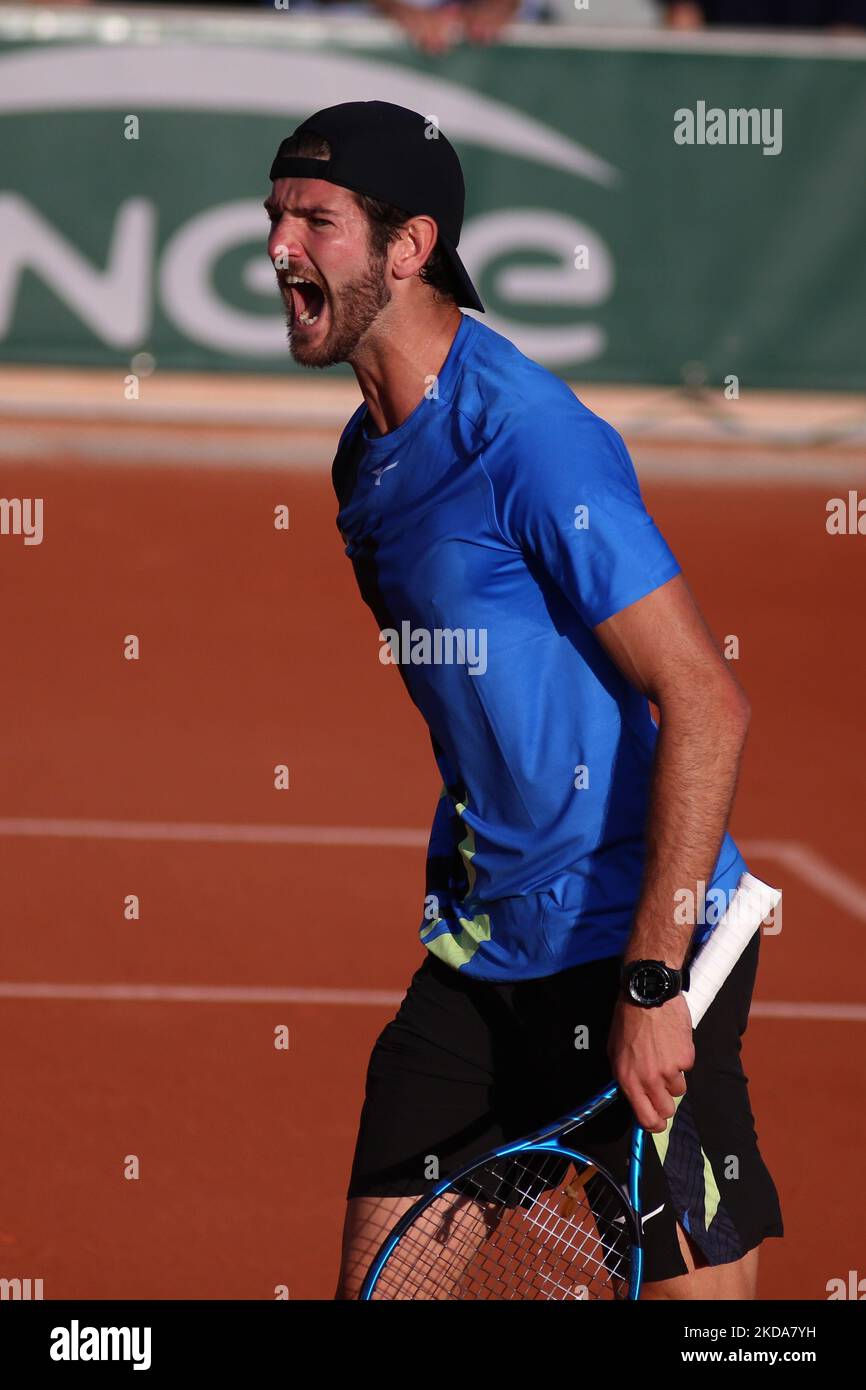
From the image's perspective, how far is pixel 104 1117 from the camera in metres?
5.40

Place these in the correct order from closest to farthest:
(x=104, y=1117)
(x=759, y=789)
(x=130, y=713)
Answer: (x=104, y=1117) < (x=759, y=789) < (x=130, y=713)

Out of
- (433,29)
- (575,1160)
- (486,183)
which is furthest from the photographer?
(486,183)

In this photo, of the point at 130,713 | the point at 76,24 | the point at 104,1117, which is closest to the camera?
the point at 104,1117

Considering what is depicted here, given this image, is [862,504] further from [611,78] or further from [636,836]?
[636,836]

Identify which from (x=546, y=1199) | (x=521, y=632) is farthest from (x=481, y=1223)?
Result: (x=521, y=632)

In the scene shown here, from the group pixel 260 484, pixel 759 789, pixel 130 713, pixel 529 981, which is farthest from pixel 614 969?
pixel 260 484

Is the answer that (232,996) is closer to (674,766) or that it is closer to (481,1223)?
(481,1223)

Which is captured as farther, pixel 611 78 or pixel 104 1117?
pixel 611 78

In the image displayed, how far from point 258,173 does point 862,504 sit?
4.83m

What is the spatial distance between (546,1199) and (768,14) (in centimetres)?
1414

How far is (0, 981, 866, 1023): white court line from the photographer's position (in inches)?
243

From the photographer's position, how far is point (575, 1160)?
2.98m

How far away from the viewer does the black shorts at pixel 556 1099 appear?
3078 mm

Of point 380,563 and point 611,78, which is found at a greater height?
point 611,78
